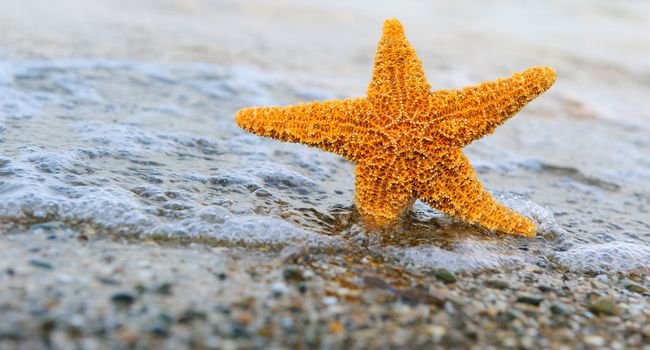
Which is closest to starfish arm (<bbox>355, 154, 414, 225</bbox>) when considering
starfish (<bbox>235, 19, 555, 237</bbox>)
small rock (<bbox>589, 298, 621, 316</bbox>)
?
starfish (<bbox>235, 19, 555, 237</bbox>)

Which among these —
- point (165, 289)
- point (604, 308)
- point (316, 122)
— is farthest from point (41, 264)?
point (604, 308)

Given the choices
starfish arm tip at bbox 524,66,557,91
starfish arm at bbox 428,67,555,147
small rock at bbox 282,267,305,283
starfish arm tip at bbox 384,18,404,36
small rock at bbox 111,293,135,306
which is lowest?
small rock at bbox 111,293,135,306

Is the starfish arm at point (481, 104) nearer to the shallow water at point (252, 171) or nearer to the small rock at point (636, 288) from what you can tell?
the shallow water at point (252, 171)

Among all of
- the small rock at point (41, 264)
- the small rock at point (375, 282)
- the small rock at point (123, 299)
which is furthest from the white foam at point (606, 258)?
the small rock at point (41, 264)

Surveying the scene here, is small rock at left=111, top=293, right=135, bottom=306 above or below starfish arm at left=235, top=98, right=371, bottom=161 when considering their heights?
below

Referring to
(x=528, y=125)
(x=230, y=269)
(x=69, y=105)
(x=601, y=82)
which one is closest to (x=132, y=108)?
(x=69, y=105)

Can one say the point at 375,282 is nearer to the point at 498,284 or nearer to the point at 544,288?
the point at 498,284

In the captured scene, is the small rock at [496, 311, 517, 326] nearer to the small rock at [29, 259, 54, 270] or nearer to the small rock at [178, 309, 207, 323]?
the small rock at [178, 309, 207, 323]
